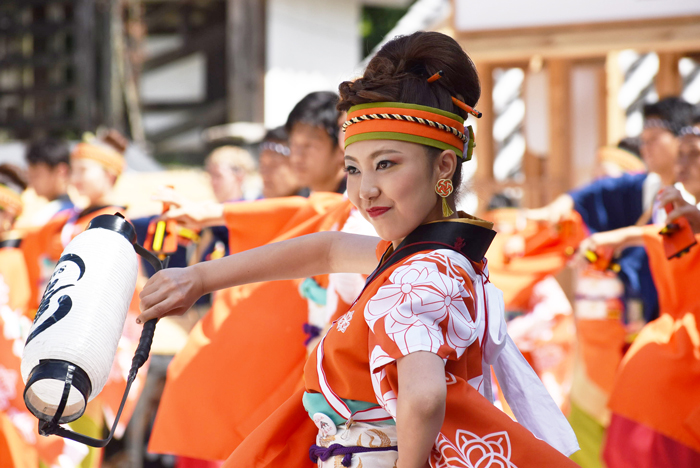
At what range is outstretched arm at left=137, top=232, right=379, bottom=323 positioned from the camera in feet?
4.98

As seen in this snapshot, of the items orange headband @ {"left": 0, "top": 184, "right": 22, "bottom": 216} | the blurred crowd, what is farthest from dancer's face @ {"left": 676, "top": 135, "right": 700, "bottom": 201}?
orange headband @ {"left": 0, "top": 184, "right": 22, "bottom": 216}

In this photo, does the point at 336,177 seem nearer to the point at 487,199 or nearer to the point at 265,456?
the point at 265,456

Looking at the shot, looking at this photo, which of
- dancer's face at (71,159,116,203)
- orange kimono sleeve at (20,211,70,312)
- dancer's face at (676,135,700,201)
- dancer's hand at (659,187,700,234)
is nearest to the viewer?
dancer's hand at (659,187,700,234)

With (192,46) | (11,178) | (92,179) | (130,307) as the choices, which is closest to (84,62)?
(192,46)

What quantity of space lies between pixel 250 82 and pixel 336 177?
7.82m

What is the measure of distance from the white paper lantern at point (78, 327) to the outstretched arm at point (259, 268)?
0.07 metres

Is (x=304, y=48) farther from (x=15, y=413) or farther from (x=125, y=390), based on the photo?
(x=125, y=390)

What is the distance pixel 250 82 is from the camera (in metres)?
10.6

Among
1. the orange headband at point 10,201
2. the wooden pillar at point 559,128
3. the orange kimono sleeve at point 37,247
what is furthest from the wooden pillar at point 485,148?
the orange headband at point 10,201

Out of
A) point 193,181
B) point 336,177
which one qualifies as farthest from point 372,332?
point 193,181

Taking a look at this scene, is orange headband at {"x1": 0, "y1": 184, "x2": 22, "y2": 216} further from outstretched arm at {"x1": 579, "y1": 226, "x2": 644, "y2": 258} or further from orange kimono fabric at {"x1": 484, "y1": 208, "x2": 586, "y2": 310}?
outstretched arm at {"x1": 579, "y1": 226, "x2": 644, "y2": 258}

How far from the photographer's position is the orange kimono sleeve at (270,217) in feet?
9.30

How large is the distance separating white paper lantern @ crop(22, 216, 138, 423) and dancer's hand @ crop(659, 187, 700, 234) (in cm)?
182

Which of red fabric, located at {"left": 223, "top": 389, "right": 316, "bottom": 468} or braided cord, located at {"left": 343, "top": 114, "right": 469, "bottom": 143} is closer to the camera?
braided cord, located at {"left": 343, "top": 114, "right": 469, "bottom": 143}
